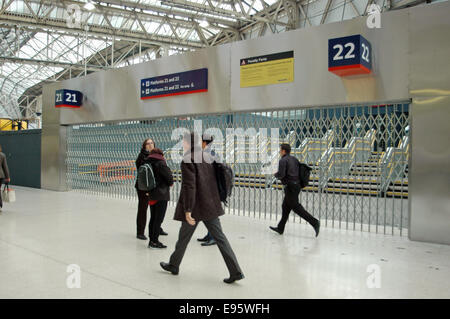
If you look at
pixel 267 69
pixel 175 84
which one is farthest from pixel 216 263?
pixel 175 84

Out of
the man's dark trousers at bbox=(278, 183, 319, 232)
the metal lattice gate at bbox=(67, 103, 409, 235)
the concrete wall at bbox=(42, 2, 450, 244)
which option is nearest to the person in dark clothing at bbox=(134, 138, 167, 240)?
the man's dark trousers at bbox=(278, 183, 319, 232)

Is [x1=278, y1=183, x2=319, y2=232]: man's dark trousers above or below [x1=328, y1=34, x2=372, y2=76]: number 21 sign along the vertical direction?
below

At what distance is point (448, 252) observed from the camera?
197 inches

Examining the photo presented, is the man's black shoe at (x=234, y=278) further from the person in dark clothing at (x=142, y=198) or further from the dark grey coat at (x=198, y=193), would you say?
the person in dark clothing at (x=142, y=198)

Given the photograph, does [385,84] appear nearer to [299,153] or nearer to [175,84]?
[299,153]

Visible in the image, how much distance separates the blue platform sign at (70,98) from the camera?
448 inches

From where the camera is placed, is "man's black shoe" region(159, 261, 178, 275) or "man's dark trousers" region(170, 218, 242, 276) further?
"man's black shoe" region(159, 261, 178, 275)

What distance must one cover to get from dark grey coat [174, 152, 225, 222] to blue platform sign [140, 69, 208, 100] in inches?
195

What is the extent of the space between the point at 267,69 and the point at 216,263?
14.3 ft

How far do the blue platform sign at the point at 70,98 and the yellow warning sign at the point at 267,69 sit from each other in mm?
6115

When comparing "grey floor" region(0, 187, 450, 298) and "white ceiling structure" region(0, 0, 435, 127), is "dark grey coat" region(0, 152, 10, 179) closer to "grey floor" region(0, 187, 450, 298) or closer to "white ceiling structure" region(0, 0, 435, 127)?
"grey floor" region(0, 187, 450, 298)

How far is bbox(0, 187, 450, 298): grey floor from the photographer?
11.4ft
